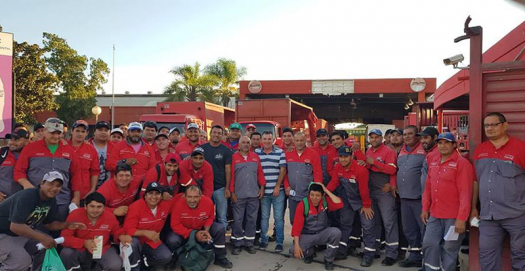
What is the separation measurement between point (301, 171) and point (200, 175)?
1490 mm

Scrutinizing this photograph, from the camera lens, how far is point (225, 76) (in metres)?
32.2

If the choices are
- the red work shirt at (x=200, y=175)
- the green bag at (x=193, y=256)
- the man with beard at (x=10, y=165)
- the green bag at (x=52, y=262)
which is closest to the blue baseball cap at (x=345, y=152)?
the red work shirt at (x=200, y=175)

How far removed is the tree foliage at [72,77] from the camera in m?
23.1

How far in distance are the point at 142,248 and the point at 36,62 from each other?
59.9ft

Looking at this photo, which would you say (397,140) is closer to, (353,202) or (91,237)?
(353,202)

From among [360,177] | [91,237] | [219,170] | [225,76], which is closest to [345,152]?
[360,177]

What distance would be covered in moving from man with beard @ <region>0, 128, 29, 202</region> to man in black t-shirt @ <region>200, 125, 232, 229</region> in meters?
2.49

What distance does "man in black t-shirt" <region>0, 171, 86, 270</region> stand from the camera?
12.9 ft

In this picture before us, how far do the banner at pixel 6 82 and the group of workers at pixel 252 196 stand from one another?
3989mm

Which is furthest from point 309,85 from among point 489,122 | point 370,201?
point 489,122

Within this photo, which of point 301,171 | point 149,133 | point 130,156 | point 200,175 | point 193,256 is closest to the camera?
point 193,256

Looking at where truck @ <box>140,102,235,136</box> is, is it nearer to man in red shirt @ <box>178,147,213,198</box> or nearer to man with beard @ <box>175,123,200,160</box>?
man with beard @ <box>175,123,200,160</box>

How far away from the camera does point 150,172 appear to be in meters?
5.04

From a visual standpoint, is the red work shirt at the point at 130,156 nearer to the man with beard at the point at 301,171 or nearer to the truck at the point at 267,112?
the man with beard at the point at 301,171
